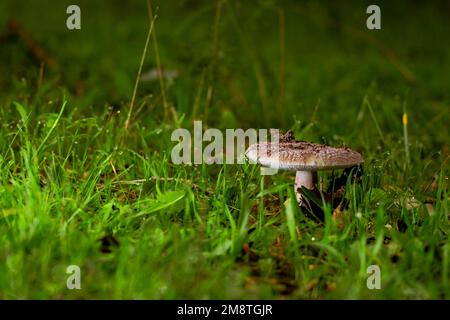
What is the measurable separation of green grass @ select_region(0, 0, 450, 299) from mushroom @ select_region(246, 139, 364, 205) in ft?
0.41

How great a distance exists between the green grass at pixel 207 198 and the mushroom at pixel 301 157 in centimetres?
12

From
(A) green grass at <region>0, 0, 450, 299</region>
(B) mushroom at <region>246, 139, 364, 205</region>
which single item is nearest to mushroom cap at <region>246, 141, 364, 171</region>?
(B) mushroom at <region>246, 139, 364, 205</region>

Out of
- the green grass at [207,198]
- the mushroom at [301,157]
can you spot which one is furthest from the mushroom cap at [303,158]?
the green grass at [207,198]

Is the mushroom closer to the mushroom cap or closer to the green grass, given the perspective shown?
the mushroom cap

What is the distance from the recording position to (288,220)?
2.72m

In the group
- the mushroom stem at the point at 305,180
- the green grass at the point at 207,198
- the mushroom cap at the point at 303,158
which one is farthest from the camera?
the mushroom stem at the point at 305,180

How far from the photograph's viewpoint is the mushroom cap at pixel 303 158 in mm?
2830

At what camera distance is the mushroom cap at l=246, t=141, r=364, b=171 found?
2.83 m

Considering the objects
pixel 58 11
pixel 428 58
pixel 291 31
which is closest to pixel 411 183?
pixel 428 58

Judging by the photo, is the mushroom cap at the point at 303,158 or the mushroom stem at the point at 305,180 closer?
the mushroom cap at the point at 303,158

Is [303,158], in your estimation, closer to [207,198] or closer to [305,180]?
[305,180]

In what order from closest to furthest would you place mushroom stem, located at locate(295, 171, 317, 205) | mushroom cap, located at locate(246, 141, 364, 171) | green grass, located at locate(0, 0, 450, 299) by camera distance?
1. green grass, located at locate(0, 0, 450, 299)
2. mushroom cap, located at locate(246, 141, 364, 171)
3. mushroom stem, located at locate(295, 171, 317, 205)

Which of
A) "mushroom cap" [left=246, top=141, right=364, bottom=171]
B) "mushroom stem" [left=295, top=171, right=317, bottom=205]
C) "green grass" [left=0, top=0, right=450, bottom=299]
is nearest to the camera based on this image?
"green grass" [left=0, top=0, right=450, bottom=299]

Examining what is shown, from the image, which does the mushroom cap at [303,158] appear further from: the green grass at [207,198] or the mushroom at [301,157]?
the green grass at [207,198]
